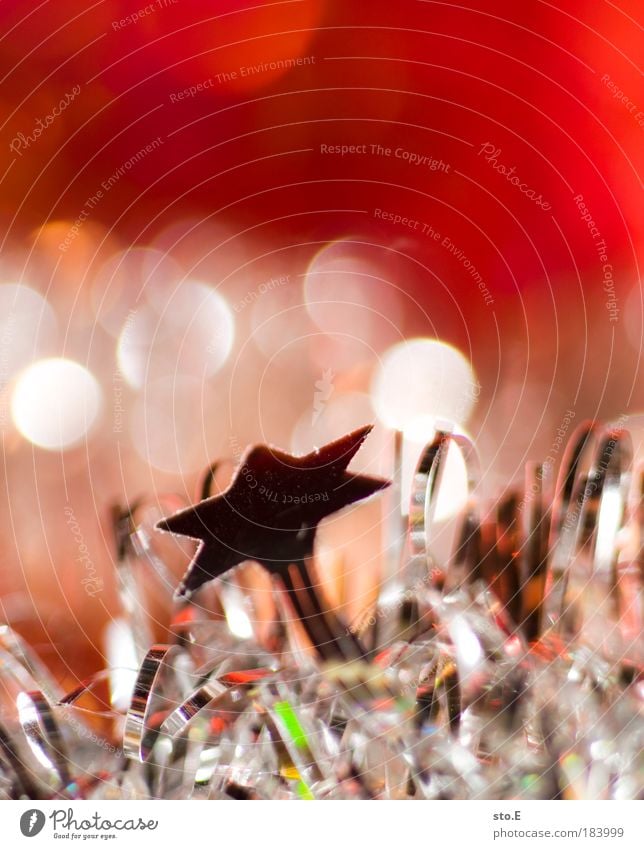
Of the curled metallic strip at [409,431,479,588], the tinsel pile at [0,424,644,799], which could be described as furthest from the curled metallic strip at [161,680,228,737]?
the curled metallic strip at [409,431,479,588]

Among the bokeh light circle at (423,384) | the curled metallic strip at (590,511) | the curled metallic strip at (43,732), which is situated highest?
the bokeh light circle at (423,384)

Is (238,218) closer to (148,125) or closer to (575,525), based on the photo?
(148,125)

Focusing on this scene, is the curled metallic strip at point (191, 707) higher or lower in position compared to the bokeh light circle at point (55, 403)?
lower

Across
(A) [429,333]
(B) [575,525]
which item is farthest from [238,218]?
(B) [575,525]

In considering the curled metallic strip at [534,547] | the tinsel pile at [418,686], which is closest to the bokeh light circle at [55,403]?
the tinsel pile at [418,686]
